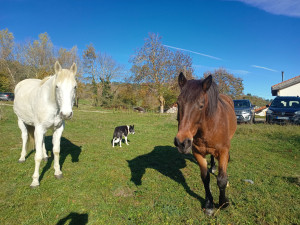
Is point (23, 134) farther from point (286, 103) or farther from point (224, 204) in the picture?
point (286, 103)

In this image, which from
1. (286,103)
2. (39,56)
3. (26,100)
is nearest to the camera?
(26,100)

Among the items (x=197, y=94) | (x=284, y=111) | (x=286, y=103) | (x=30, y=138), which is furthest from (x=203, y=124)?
(x=286, y=103)

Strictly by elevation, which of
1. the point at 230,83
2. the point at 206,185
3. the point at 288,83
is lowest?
the point at 206,185

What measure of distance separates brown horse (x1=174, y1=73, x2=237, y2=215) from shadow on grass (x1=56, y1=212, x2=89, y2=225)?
74.7 inches

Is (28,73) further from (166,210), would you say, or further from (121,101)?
(166,210)

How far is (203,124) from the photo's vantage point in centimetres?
251

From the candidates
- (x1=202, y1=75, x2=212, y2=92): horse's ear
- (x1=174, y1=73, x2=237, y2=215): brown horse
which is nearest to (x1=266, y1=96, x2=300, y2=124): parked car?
(x1=174, y1=73, x2=237, y2=215): brown horse

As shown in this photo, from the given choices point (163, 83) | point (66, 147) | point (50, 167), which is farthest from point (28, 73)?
point (50, 167)

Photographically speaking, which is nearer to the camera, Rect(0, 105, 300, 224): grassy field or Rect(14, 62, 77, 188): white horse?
Rect(0, 105, 300, 224): grassy field

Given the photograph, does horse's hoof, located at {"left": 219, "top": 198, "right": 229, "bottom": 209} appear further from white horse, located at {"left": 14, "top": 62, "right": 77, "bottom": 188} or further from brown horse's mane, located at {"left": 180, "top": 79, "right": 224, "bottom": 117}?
white horse, located at {"left": 14, "top": 62, "right": 77, "bottom": 188}

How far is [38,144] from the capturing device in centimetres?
366

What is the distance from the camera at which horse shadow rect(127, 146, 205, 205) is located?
3.96 m

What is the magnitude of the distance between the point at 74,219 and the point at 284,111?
41.4 feet

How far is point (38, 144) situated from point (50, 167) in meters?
1.34
